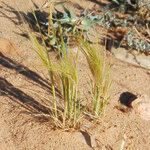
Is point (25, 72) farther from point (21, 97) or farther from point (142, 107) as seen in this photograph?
point (142, 107)

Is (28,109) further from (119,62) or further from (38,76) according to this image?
(119,62)

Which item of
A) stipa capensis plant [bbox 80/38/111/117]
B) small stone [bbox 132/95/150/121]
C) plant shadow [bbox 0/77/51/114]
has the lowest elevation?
small stone [bbox 132/95/150/121]

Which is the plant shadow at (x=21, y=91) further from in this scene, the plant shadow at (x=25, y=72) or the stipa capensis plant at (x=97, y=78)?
the stipa capensis plant at (x=97, y=78)

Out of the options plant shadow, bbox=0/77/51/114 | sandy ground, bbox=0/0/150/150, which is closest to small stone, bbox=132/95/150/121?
sandy ground, bbox=0/0/150/150

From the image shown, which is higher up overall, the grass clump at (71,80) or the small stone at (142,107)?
the grass clump at (71,80)

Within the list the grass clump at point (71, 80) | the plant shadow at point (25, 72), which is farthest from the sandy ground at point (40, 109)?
the grass clump at point (71, 80)

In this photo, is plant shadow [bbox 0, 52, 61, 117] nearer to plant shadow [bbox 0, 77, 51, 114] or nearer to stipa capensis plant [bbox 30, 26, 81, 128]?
plant shadow [bbox 0, 77, 51, 114]

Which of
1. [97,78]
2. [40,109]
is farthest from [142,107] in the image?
[40,109]
